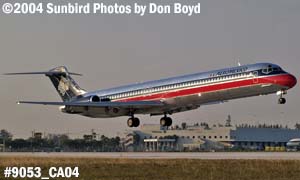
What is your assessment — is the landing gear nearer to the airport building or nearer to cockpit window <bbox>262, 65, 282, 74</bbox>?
cockpit window <bbox>262, 65, 282, 74</bbox>

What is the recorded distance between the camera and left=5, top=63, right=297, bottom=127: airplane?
163 feet

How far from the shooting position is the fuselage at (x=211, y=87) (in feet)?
163

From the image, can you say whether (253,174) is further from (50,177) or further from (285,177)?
(50,177)

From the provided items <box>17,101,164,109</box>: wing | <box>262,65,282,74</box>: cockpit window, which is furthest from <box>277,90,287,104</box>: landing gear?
<box>17,101,164,109</box>: wing

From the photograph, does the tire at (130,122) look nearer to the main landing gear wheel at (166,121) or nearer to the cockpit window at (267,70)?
the main landing gear wheel at (166,121)

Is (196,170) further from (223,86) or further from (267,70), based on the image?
(267,70)

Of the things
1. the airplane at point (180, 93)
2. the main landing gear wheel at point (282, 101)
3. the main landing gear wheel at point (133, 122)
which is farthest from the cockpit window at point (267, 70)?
the main landing gear wheel at point (133, 122)

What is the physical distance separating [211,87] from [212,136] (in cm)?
7619

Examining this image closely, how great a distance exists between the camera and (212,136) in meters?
127

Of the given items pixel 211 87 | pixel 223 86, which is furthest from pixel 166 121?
pixel 223 86

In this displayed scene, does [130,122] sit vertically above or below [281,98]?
below

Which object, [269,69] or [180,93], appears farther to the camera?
[180,93]

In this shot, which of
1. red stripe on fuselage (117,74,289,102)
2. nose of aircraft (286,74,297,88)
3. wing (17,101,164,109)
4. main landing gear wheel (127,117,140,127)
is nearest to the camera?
red stripe on fuselage (117,74,289,102)

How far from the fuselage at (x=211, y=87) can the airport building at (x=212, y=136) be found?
170ft
